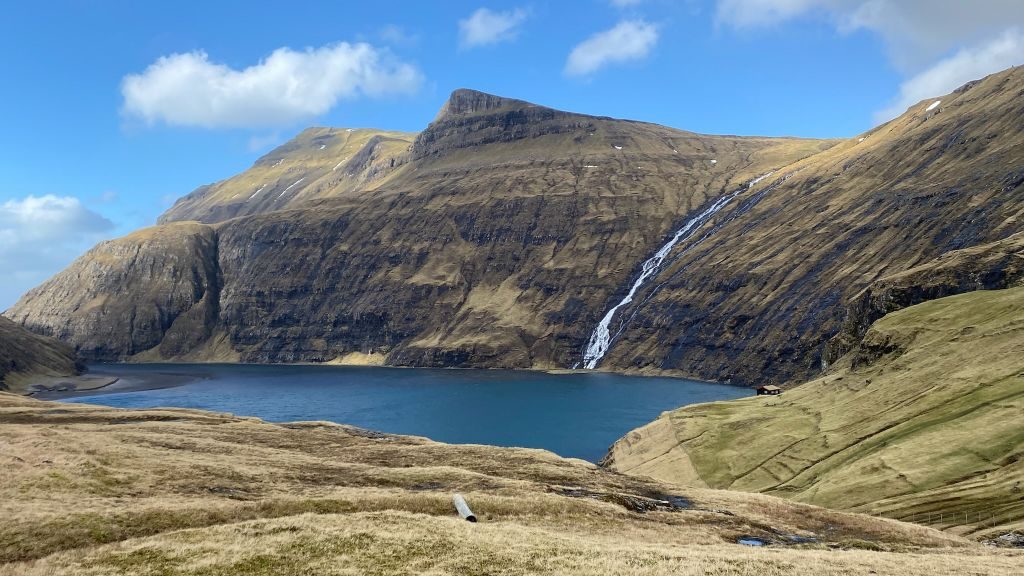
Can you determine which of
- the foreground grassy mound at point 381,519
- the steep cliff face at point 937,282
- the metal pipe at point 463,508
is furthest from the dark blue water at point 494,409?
the metal pipe at point 463,508

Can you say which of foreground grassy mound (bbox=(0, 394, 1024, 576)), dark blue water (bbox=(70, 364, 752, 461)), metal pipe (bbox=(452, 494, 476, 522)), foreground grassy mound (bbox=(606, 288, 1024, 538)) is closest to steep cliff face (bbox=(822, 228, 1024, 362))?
foreground grassy mound (bbox=(606, 288, 1024, 538))

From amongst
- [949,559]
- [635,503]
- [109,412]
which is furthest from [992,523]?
[109,412]

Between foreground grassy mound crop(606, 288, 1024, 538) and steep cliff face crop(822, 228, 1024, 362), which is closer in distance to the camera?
foreground grassy mound crop(606, 288, 1024, 538)

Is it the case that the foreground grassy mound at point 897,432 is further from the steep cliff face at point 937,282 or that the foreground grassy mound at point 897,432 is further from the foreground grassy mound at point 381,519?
the steep cliff face at point 937,282

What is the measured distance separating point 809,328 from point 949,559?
164789 mm

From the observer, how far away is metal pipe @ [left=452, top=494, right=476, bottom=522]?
41625 millimetres

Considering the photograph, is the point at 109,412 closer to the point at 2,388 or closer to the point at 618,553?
the point at 618,553

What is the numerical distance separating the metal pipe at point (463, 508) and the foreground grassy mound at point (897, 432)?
117ft

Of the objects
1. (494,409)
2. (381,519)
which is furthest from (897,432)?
(494,409)

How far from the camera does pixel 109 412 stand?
302ft

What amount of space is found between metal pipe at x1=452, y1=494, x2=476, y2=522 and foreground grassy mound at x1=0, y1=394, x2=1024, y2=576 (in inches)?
26.7

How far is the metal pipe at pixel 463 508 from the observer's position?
1639 inches

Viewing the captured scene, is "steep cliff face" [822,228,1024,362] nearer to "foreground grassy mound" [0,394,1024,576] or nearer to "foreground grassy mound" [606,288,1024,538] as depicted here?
"foreground grassy mound" [606,288,1024,538]

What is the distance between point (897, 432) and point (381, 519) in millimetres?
59505
